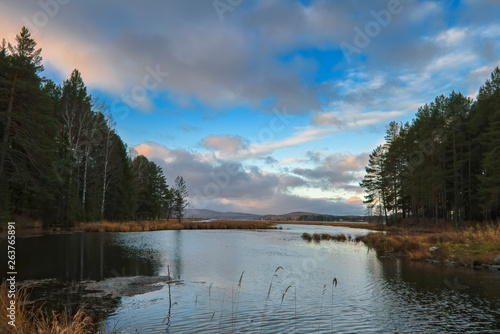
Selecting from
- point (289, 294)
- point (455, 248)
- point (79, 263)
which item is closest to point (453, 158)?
point (455, 248)

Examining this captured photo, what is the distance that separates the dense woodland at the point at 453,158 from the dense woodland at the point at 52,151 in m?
51.3

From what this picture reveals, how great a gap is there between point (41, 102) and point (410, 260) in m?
37.5

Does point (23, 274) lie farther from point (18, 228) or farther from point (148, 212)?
point (148, 212)

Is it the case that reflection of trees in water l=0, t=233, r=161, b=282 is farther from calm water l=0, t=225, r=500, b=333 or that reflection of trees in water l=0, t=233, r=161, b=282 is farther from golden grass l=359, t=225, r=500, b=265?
golden grass l=359, t=225, r=500, b=265

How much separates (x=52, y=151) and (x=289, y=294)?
100 feet

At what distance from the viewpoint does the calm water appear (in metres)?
9.39

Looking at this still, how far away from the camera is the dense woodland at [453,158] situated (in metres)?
41.9

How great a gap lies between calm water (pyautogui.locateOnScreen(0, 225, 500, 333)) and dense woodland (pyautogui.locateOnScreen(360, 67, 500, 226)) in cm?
2893

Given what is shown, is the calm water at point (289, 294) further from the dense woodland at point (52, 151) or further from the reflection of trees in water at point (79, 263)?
the dense woodland at point (52, 151)

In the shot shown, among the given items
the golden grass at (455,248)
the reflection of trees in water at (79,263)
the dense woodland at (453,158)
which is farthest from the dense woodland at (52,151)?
the dense woodland at (453,158)

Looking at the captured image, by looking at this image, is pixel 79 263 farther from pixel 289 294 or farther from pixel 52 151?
pixel 52 151

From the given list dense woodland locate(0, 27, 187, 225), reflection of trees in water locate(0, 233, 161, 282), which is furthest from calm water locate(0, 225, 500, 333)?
dense woodland locate(0, 27, 187, 225)

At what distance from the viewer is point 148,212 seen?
88.5 m

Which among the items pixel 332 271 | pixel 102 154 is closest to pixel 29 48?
pixel 102 154
